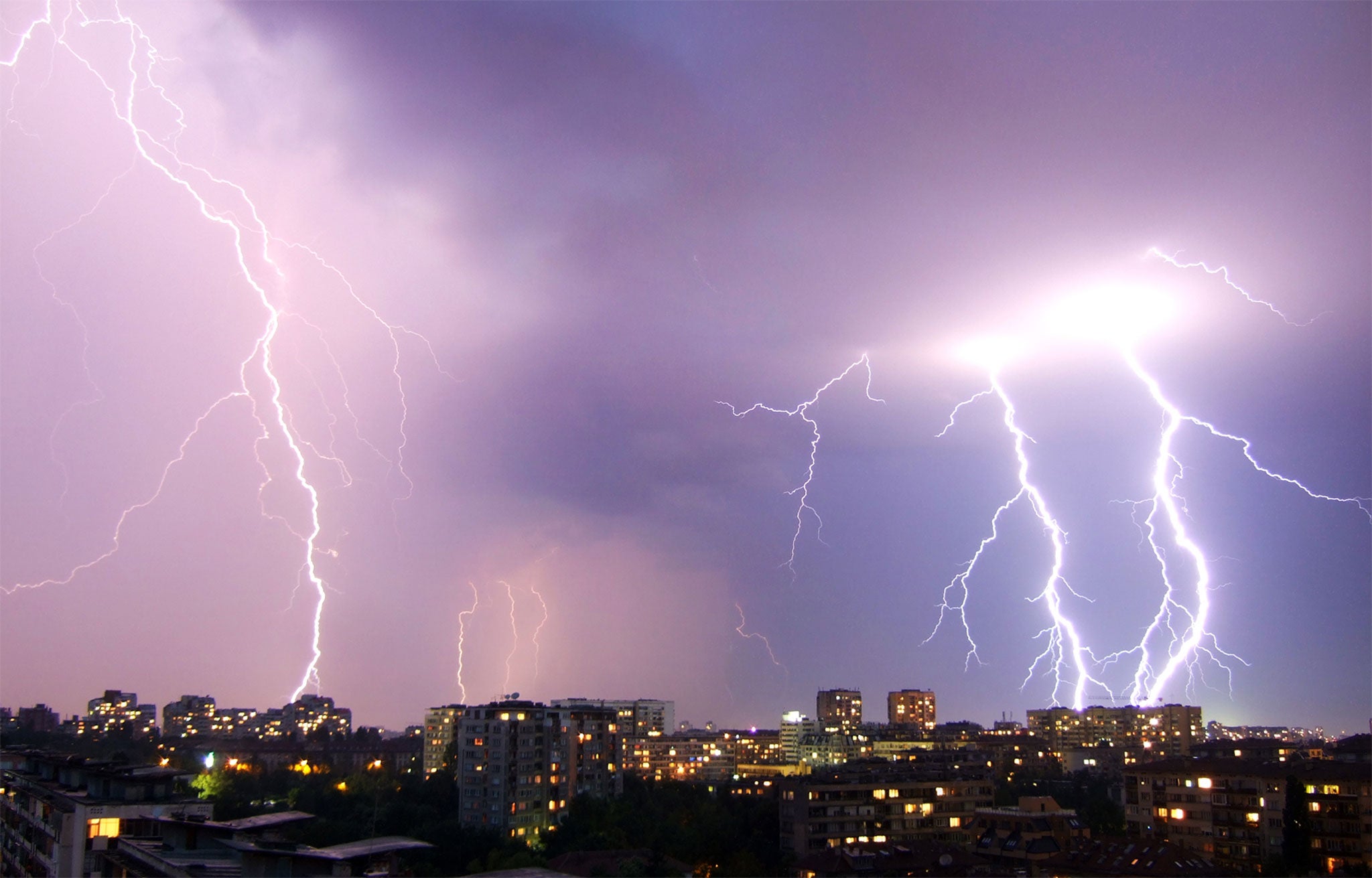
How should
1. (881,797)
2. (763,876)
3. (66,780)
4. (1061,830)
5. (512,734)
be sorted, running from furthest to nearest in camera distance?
→ (512,734) → (881,797) → (1061,830) → (763,876) → (66,780)

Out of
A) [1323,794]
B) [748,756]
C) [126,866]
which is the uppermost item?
[126,866]

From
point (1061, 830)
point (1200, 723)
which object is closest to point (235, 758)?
point (1061, 830)

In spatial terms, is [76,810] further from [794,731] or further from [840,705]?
[840,705]

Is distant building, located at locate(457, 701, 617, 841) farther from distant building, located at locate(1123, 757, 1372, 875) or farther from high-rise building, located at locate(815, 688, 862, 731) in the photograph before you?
high-rise building, located at locate(815, 688, 862, 731)

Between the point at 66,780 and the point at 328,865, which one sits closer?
the point at 328,865

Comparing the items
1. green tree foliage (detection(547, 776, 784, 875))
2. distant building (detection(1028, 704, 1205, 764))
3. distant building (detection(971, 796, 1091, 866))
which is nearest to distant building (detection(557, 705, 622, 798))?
green tree foliage (detection(547, 776, 784, 875))

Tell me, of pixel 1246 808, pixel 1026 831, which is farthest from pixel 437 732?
pixel 1246 808

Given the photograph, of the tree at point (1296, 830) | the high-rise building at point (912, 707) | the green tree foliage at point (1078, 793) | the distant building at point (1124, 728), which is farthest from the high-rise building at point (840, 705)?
the tree at point (1296, 830)

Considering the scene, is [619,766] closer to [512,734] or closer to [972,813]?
[512,734]

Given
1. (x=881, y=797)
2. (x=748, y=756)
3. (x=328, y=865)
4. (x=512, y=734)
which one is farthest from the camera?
(x=748, y=756)
